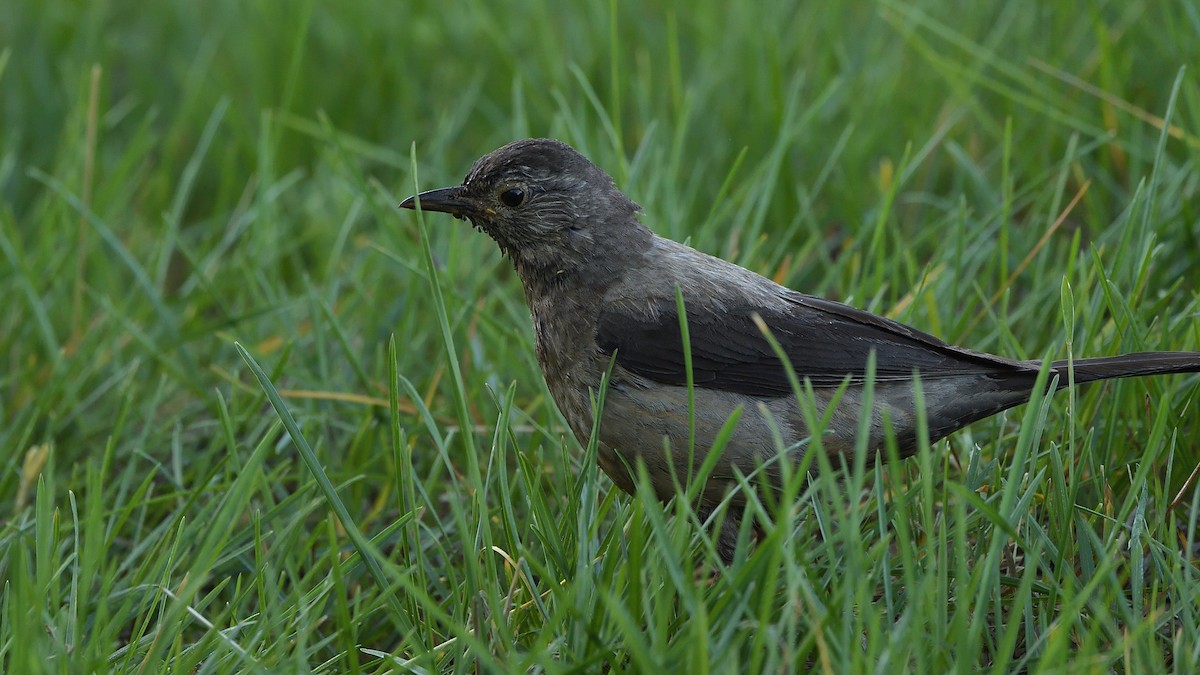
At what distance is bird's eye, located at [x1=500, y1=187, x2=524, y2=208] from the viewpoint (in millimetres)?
3531

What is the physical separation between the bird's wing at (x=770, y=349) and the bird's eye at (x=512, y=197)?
414 millimetres

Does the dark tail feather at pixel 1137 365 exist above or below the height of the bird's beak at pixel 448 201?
above

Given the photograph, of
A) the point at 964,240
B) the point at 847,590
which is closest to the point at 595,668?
the point at 847,590

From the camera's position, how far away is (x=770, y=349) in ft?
10.9

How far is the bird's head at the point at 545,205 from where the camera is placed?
351 cm

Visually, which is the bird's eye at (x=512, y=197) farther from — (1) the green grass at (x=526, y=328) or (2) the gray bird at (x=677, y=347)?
(1) the green grass at (x=526, y=328)

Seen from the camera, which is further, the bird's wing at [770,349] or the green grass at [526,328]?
the bird's wing at [770,349]

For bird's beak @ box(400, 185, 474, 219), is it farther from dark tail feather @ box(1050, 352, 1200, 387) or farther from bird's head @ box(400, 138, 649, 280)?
dark tail feather @ box(1050, 352, 1200, 387)

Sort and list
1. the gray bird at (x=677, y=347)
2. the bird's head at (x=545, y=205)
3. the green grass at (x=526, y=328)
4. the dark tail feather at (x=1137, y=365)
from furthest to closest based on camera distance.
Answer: the bird's head at (x=545, y=205), the gray bird at (x=677, y=347), the dark tail feather at (x=1137, y=365), the green grass at (x=526, y=328)

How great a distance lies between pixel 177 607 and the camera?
2.32 meters

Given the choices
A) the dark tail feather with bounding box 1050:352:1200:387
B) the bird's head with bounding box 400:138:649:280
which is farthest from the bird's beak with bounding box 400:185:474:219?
the dark tail feather with bounding box 1050:352:1200:387

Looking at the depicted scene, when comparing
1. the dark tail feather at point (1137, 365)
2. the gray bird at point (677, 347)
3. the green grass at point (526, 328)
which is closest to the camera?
the green grass at point (526, 328)

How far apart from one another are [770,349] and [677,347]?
0.24 m

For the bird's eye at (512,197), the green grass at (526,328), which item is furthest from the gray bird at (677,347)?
the green grass at (526,328)
